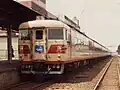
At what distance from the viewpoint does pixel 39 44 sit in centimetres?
1889

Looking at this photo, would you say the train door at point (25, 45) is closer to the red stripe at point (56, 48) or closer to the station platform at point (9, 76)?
the station platform at point (9, 76)

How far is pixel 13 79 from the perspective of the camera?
18547 mm

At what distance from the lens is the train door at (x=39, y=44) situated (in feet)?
61.5

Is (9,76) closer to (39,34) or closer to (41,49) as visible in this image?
(41,49)

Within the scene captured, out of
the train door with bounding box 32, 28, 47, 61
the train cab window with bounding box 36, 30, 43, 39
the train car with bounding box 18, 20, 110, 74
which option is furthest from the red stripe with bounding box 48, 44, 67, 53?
the train cab window with bounding box 36, 30, 43, 39

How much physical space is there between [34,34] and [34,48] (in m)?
0.75

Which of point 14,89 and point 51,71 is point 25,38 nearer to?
point 51,71

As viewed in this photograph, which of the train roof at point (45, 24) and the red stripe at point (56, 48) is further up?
the train roof at point (45, 24)

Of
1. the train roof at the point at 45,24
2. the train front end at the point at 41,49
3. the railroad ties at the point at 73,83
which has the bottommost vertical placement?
the railroad ties at the point at 73,83

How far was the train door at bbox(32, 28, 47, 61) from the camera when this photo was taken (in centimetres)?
1873

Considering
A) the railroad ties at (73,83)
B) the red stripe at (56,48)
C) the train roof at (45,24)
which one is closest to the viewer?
the railroad ties at (73,83)

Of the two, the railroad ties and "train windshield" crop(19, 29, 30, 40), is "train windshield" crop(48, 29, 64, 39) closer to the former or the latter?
"train windshield" crop(19, 29, 30, 40)

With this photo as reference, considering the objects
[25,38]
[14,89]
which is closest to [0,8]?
[25,38]

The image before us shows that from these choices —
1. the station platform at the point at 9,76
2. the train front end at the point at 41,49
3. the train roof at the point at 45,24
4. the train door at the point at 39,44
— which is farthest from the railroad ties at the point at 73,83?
the train roof at the point at 45,24
